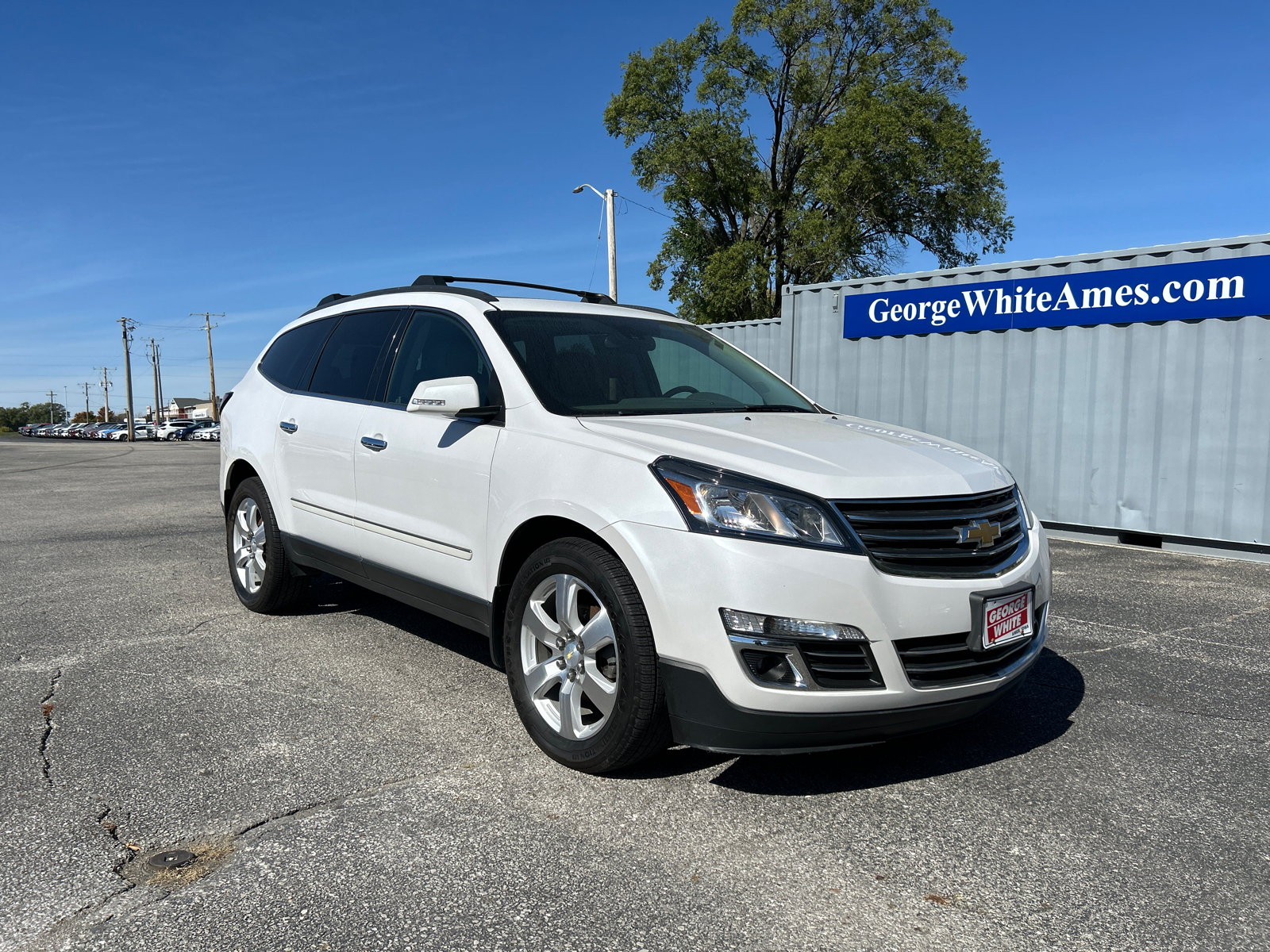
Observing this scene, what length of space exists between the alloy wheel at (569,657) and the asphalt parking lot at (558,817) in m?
0.21

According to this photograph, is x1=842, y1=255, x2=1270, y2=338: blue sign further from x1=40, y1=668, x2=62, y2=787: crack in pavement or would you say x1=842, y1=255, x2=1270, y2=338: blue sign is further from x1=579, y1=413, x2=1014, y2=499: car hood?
x1=40, y1=668, x2=62, y2=787: crack in pavement

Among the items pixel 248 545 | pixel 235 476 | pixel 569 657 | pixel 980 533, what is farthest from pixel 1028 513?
pixel 235 476

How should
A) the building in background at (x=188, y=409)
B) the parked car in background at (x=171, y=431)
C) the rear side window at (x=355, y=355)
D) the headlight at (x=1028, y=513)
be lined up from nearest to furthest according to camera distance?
the headlight at (x=1028, y=513)
the rear side window at (x=355, y=355)
the parked car in background at (x=171, y=431)
the building in background at (x=188, y=409)

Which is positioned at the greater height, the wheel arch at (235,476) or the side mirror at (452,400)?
the side mirror at (452,400)

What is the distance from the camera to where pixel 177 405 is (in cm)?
15525

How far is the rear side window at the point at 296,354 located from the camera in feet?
17.1

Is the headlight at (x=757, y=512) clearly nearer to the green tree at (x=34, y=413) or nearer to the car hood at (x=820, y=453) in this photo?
the car hood at (x=820, y=453)

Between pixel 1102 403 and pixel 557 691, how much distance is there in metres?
7.79

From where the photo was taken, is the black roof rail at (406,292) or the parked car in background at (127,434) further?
the parked car in background at (127,434)

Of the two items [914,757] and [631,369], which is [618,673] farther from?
[631,369]

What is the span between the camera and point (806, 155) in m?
30.7

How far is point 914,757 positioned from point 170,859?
2.46m

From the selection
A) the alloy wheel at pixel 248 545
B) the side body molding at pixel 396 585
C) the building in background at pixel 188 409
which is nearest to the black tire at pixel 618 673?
the side body molding at pixel 396 585

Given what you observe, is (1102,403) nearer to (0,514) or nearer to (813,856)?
(813,856)
